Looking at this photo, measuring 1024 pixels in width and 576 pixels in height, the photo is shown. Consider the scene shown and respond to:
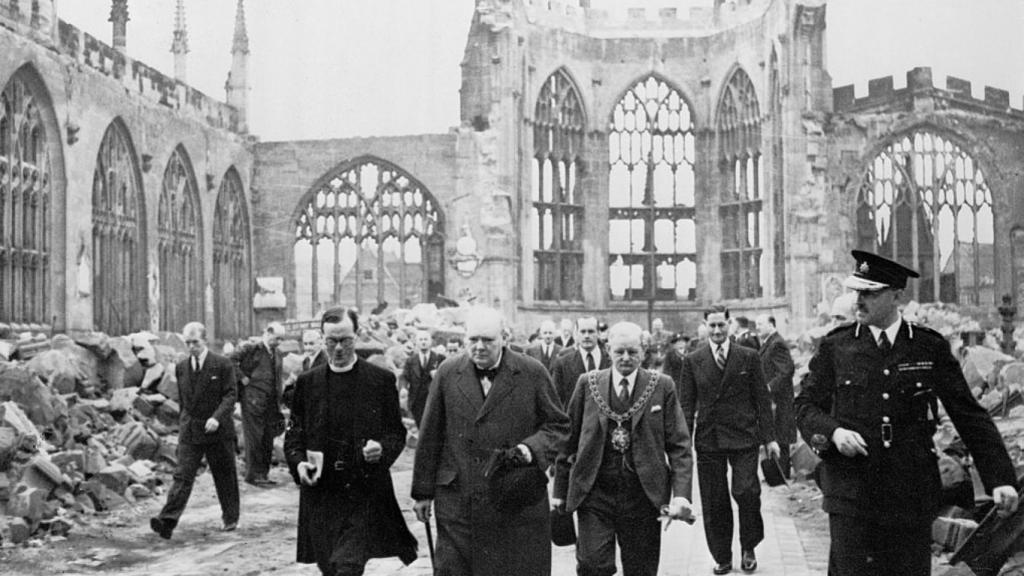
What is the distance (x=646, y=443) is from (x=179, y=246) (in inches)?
1081

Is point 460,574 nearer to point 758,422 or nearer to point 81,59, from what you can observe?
point 758,422

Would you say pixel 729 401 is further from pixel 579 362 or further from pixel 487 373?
pixel 487 373

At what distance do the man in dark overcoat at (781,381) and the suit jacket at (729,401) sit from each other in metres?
3.27

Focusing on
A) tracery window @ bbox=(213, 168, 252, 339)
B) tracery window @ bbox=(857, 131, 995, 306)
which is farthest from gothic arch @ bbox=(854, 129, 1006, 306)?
tracery window @ bbox=(213, 168, 252, 339)

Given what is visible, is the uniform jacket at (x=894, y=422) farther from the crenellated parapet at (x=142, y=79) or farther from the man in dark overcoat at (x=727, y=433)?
the crenellated parapet at (x=142, y=79)

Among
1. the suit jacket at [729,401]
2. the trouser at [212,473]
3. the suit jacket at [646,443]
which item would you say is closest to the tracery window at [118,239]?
the trouser at [212,473]

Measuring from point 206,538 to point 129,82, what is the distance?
20.3 metres

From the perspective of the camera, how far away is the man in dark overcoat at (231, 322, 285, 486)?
1551 cm

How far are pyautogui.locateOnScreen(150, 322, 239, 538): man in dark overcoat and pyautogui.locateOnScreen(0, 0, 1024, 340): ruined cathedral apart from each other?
19352 millimetres

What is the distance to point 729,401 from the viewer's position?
1007 centimetres

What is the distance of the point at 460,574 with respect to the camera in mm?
6934

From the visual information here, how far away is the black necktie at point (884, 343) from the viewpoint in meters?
6.01

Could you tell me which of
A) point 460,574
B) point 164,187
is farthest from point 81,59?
point 460,574

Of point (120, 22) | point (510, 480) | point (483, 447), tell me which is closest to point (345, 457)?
point (483, 447)
